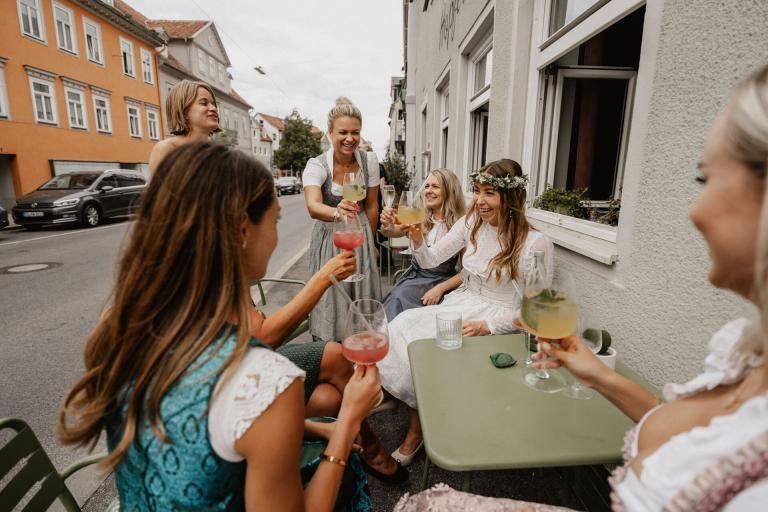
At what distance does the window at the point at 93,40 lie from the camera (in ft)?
56.6

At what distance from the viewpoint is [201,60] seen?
2827 centimetres

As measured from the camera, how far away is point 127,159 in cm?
1995

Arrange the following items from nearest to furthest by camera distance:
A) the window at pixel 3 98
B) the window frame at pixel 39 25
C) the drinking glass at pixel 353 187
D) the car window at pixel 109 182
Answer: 1. the drinking glass at pixel 353 187
2. the car window at pixel 109 182
3. the window at pixel 3 98
4. the window frame at pixel 39 25

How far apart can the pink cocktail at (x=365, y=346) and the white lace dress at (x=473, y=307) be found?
1.01 meters

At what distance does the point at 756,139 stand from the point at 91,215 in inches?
536

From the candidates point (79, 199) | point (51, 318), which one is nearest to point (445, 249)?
point (51, 318)

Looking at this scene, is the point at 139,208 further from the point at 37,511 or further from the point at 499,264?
the point at 499,264

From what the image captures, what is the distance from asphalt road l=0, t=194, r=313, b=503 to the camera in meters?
2.73

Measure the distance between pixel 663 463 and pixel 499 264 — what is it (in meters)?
1.78

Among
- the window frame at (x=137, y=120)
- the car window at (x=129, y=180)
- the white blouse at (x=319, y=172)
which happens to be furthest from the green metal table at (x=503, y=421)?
the window frame at (x=137, y=120)

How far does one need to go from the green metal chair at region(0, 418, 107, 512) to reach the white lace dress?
4.86 feet

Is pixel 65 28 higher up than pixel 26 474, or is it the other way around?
pixel 65 28

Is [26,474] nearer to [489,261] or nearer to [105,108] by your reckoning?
[489,261]

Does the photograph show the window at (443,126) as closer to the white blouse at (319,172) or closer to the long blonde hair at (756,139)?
the white blouse at (319,172)
